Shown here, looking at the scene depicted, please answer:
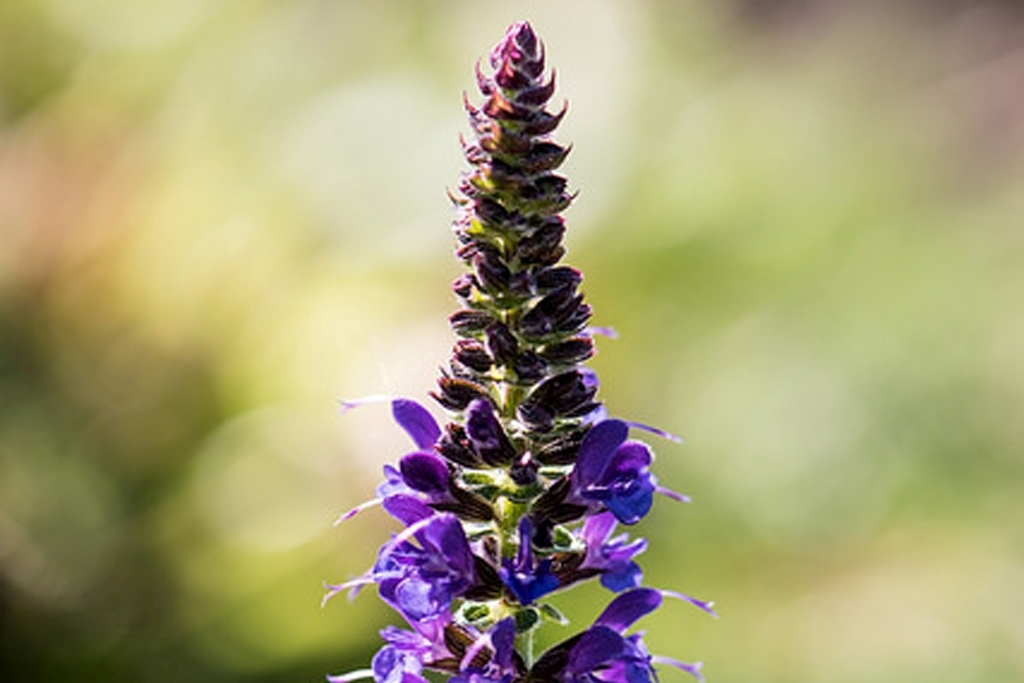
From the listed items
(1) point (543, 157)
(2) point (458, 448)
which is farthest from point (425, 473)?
(1) point (543, 157)

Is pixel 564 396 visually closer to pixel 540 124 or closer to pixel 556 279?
pixel 556 279

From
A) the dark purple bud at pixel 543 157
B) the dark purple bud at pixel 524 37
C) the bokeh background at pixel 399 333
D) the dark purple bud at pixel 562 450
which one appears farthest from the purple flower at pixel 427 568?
the bokeh background at pixel 399 333

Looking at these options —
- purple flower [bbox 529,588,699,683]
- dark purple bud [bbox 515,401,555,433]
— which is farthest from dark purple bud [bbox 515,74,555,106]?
purple flower [bbox 529,588,699,683]

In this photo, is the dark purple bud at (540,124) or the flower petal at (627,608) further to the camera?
the flower petal at (627,608)

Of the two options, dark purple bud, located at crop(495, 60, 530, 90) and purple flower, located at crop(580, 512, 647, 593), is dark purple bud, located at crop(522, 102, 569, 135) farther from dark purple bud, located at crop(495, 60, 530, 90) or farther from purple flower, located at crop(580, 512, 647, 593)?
purple flower, located at crop(580, 512, 647, 593)

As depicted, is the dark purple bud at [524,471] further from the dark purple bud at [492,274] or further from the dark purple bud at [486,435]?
the dark purple bud at [492,274]

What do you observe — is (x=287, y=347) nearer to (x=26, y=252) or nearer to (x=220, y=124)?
(x=26, y=252)

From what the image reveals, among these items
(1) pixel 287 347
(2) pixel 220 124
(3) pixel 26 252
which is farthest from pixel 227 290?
(2) pixel 220 124

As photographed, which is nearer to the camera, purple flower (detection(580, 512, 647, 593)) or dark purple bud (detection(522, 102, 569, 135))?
dark purple bud (detection(522, 102, 569, 135))
